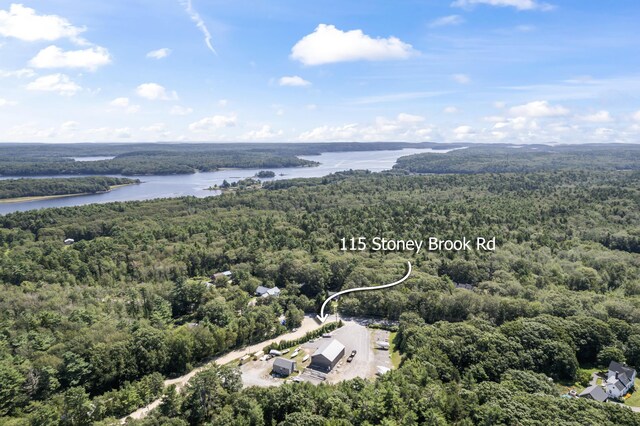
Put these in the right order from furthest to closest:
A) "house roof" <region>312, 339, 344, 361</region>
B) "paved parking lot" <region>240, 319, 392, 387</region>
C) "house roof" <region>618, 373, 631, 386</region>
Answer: "house roof" <region>312, 339, 344, 361</region>
"paved parking lot" <region>240, 319, 392, 387</region>
"house roof" <region>618, 373, 631, 386</region>

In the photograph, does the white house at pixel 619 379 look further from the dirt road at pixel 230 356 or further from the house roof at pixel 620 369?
the dirt road at pixel 230 356

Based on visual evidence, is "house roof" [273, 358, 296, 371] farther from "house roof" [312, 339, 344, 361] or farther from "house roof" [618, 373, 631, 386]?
"house roof" [618, 373, 631, 386]

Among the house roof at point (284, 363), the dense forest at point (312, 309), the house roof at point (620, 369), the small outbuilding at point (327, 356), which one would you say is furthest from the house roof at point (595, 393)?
the house roof at point (284, 363)

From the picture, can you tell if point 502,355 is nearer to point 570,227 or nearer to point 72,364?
point 72,364

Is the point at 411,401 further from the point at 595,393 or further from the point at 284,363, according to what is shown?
the point at 595,393

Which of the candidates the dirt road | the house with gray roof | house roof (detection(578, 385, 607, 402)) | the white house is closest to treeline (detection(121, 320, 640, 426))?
the dirt road

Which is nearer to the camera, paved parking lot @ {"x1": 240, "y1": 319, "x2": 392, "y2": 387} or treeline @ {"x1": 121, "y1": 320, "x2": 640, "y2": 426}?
treeline @ {"x1": 121, "y1": 320, "x2": 640, "y2": 426}
